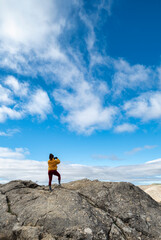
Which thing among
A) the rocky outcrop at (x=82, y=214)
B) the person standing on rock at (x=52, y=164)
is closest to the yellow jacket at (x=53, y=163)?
the person standing on rock at (x=52, y=164)

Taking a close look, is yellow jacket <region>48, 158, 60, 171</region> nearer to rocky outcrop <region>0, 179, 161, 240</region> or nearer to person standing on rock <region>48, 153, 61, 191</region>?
person standing on rock <region>48, 153, 61, 191</region>

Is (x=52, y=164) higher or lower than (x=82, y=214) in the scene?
higher

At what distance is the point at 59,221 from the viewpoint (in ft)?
36.7

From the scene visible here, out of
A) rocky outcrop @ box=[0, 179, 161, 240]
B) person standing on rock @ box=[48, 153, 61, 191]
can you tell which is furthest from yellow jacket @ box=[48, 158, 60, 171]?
rocky outcrop @ box=[0, 179, 161, 240]

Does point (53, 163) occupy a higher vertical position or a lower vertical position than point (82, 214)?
higher

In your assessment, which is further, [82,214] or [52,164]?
[52,164]

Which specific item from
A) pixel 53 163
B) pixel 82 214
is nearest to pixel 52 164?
pixel 53 163

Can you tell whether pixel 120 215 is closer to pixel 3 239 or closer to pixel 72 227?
pixel 72 227

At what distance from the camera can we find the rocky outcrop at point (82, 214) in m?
10.9

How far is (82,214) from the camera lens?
11594mm

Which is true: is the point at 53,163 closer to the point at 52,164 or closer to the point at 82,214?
the point at 52,164

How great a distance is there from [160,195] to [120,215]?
4297cm

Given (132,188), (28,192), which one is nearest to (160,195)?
(132,188)

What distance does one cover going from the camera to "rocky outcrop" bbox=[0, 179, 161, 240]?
430 inches
